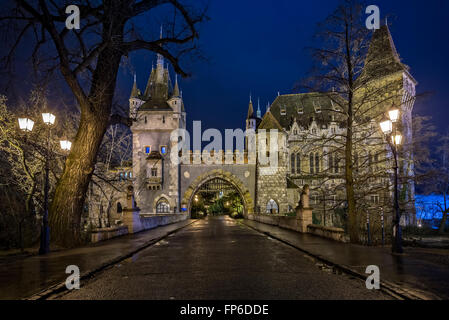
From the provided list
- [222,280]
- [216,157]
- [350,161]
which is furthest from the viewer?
[216,157]

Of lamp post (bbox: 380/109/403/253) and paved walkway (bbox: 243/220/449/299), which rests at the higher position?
lamp post (bbox: 380/109/403/253)

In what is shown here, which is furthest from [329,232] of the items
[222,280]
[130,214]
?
[130,214]

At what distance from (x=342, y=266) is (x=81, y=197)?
793 centimetres

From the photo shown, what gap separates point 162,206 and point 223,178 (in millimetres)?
7947

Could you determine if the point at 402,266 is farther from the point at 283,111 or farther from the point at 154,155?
the point at 283,111

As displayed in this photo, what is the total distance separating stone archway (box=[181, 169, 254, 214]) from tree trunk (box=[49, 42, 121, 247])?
3326 centimetres

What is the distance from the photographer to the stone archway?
44.8 meters

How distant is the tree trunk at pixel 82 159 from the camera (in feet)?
36.5

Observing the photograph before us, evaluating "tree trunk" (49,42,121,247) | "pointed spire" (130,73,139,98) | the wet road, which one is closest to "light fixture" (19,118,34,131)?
"tree trunk" (49,42,121,247)

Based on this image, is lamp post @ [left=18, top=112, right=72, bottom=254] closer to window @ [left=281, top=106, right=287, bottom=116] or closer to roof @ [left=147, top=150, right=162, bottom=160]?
roof @ [left=147, top=150, right=162, bottom=160]

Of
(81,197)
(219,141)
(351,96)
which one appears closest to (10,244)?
(81,197)

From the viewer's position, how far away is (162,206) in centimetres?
4425
